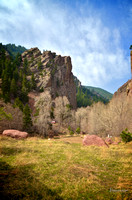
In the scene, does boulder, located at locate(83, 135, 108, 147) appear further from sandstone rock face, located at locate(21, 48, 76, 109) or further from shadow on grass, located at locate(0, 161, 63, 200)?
sandstone rock face, located at locate(21, 48, 76, 109)

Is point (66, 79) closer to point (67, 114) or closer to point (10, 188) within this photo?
point (67, 114)

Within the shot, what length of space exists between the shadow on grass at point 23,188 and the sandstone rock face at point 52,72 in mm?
60469

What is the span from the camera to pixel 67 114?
124ft

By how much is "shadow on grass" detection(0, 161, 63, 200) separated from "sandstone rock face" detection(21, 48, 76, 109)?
198 feet

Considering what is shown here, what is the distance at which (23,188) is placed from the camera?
152 inches

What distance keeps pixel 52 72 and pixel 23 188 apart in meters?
74.9

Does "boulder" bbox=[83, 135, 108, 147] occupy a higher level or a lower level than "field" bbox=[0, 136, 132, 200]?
lower

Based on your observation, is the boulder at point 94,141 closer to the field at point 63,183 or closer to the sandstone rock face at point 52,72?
Answer: the field at point 63,183

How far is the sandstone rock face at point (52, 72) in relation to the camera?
227 ft

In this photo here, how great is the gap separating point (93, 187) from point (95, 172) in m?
1.53

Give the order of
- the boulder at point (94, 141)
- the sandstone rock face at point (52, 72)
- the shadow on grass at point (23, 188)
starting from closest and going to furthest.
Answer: the shadow on grass at point (23, 188)
the boulder at point (94, 141)
the sandstone rock face at point (52, 72)

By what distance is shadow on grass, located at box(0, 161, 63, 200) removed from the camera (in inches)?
135

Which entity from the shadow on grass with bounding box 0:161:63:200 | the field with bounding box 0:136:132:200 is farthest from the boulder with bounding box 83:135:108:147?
the shadow on grass with bounding box 0:161:63:200

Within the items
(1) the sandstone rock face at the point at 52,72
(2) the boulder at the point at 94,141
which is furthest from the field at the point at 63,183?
(1) the sandstone rock face at the point at 52,72
